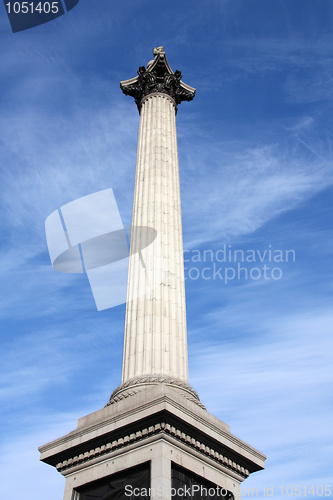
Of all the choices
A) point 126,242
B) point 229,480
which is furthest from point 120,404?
point 126,242

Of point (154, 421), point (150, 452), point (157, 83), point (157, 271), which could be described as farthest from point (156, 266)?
point (157, 83)

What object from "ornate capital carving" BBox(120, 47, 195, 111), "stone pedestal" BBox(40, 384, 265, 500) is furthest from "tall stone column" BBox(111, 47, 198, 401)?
"stone pedestal" BBox(40, 384, 265, 500)

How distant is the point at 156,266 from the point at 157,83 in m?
13.1

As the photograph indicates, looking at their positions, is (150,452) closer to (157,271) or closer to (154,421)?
(154,421)

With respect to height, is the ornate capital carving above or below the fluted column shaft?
above

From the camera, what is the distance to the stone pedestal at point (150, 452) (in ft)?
50.0

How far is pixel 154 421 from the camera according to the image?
51.0 feet

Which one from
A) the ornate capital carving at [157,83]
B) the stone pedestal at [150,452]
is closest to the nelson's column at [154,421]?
the stone pedestal at [150,452]

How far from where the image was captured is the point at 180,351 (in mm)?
19531

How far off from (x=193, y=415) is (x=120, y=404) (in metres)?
2.55

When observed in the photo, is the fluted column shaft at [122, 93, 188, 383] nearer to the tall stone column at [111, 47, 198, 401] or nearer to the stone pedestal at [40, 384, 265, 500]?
the tall stone column at [111, 47, 198, 401]

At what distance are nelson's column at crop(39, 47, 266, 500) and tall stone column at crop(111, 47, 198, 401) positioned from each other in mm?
42

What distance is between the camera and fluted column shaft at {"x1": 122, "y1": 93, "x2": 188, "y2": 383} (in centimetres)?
1907

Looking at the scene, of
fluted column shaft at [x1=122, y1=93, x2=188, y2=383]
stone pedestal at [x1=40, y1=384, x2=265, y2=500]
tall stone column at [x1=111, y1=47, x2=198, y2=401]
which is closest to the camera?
stone pedestal at [x1=40, y1=384, x2=265, y2=500]
